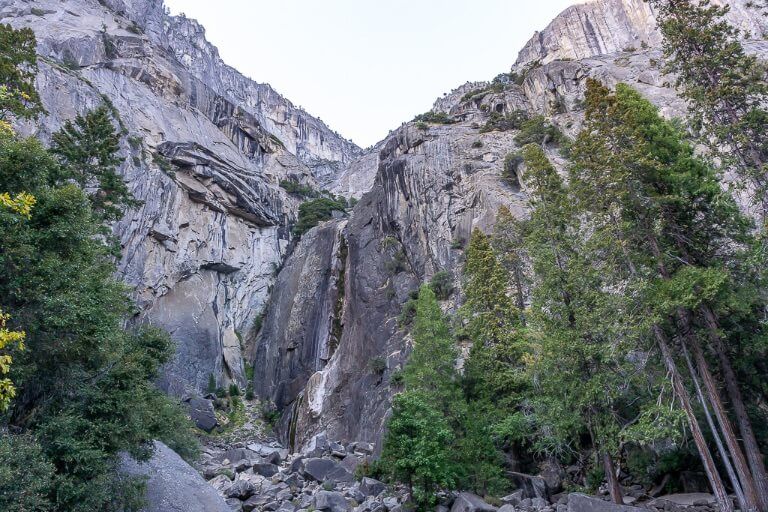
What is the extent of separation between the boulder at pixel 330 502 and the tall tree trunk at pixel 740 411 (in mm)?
→ 13057

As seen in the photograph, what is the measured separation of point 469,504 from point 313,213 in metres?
49.2

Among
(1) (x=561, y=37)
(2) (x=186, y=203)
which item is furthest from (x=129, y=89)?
(1) (x=561, y=37)

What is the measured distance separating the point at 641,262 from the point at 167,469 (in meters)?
17.7

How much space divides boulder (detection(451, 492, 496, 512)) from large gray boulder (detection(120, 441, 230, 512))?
7617 mm

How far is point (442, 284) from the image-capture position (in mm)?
33156

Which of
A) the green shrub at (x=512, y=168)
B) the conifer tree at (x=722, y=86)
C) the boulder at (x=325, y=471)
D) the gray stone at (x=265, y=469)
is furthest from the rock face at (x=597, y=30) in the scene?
the gray stone at (x=265, y=469)

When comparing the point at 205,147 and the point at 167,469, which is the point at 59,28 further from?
the point at 167,469

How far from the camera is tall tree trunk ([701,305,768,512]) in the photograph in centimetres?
1268

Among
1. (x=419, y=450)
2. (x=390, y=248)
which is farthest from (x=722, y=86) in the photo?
(x=390, y=248)

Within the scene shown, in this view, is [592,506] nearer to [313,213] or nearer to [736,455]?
[736,455]

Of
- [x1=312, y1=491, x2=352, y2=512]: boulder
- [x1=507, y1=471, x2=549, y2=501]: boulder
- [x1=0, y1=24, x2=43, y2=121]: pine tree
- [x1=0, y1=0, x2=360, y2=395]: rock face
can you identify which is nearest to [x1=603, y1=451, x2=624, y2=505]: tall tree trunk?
[x1=507, y1=471, x2=549, y2=501]: boulder

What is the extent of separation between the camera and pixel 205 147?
53.3 meters

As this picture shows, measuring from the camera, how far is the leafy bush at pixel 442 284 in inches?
1289

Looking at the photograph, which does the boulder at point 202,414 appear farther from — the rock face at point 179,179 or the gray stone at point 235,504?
the gray stone at point 235,504
